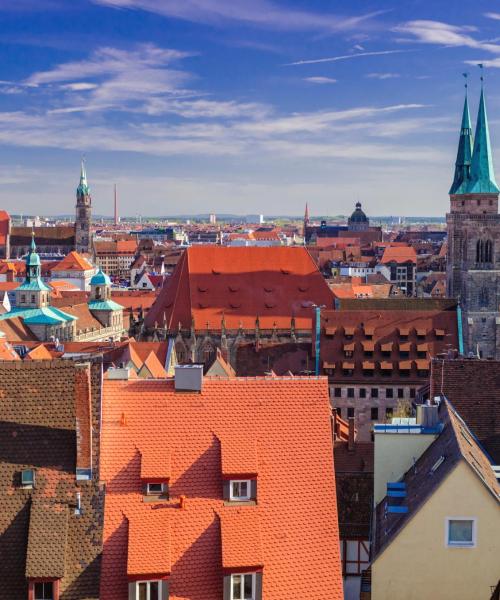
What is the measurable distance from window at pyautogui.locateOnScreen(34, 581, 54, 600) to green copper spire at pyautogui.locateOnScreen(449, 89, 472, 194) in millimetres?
85068

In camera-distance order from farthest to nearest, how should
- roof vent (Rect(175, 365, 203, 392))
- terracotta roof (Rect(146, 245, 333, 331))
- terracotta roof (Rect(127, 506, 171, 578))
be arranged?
terracotta roof (Rect(146, 245, 333, 331)), roof vent (Rect(175, 365, 203, 392)), terracotta roof (Rect(127, 506, 171, 578))

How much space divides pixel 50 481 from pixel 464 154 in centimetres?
8880

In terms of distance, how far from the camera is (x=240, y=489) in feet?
71.3

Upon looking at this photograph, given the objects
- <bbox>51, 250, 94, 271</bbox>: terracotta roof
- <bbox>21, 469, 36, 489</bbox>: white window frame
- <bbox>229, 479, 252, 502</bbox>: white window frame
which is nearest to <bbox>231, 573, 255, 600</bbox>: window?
<bbox>229, 479, 252, 502</bbox>: white window frame

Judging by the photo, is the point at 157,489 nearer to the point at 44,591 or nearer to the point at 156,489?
the point at 156,489

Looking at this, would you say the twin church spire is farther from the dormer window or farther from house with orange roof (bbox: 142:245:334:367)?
the dormer window

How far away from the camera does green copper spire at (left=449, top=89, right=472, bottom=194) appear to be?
101m

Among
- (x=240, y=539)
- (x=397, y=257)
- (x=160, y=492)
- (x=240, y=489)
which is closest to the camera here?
(x=240, y=539)

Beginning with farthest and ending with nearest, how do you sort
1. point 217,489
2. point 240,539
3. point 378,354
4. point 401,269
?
point 401,269, point 378,354, point 217,489, point 240,539

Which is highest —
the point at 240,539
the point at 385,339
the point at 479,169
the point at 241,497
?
the point at 479,169

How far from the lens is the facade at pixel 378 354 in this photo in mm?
64875

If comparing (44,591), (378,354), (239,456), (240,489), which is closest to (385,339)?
(378,354)

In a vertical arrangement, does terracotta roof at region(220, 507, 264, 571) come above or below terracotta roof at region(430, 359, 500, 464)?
below

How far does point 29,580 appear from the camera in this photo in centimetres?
1981
